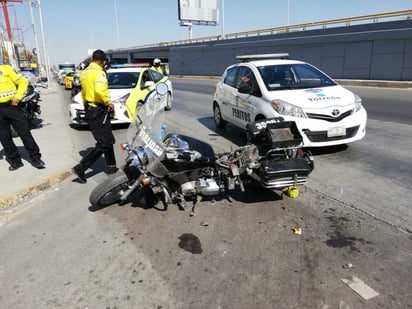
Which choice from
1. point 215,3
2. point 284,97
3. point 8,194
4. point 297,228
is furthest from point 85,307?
point 215,3

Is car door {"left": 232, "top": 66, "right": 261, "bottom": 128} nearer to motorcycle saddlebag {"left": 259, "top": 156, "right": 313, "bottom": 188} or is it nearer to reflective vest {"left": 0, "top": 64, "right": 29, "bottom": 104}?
motorcycle saddlebag {"left": 259, "top": 156, "right": 313, "bottom": 188}

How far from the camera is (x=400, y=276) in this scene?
2787mm

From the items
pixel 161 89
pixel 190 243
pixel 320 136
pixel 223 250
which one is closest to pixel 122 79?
pixel 320 136

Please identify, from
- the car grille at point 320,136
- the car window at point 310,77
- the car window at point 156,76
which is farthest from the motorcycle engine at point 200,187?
the car window at point 156,76

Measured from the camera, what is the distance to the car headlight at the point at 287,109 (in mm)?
5766

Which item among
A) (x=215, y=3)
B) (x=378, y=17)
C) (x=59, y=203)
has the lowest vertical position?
(x=59, y=203)

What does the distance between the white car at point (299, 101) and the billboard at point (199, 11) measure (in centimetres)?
4570

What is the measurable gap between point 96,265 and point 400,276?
267cm

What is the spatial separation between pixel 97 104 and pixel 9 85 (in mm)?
1688

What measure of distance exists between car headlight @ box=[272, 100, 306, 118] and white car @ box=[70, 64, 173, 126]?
160 inches

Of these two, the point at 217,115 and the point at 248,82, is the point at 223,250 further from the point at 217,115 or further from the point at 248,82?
the point at 217,115

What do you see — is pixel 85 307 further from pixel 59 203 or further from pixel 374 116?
pixel 374 116

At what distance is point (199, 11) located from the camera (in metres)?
50.7

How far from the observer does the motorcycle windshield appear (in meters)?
3.56
